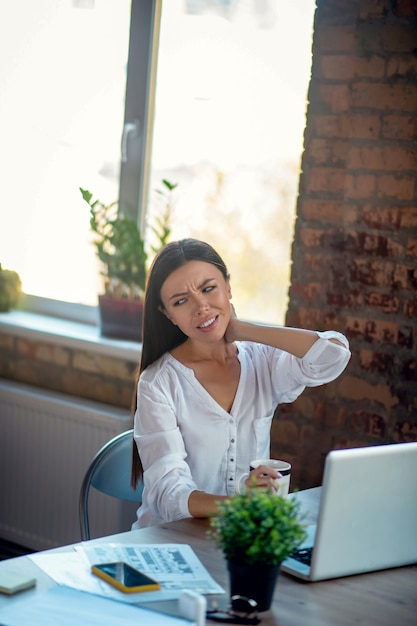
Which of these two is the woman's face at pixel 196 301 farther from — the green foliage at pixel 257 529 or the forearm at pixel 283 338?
the green foliage at pixel 257 529

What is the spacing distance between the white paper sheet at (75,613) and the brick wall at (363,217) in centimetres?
137

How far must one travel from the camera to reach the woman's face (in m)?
2.38

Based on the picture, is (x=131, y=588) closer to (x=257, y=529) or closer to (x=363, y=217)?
(x=257, y=529)

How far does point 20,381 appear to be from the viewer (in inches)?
155

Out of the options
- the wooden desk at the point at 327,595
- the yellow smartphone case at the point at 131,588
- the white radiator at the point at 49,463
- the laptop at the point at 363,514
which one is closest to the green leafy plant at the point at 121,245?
the white radiator at the point at 49,463

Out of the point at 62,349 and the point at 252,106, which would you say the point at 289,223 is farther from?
the point at 62,349

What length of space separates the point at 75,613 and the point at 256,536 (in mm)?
313

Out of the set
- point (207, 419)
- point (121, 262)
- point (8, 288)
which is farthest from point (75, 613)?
point (8, 288)

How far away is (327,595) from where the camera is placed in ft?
5.64

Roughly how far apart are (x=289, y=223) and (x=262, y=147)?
285mm

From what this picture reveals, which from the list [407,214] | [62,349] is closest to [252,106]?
[407,214]

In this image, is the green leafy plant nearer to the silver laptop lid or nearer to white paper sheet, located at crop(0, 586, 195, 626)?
the silver laptop lid

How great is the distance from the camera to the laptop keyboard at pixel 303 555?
1.84 meters

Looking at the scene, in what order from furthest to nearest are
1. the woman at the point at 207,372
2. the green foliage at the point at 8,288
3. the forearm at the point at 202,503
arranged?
the green foliage at the point at 8,288 → the woman at the point at 207,372 → the forearm at the point at 202,503
